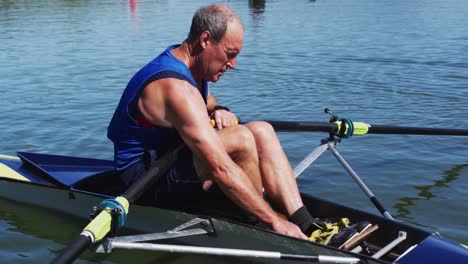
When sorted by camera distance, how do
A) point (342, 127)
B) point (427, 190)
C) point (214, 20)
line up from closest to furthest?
point (214, 20)
point (342, 127)
point (427, 190)

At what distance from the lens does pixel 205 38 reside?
493cm

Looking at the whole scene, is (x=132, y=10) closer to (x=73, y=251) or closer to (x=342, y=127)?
(x=342, y=127)

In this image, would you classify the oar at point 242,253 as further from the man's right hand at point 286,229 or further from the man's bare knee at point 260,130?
the man's bare knee at point 260,130

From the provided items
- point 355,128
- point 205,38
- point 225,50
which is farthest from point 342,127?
point 205,38

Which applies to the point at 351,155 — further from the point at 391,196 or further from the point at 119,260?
the point at 119,260

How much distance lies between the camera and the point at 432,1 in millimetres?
37312

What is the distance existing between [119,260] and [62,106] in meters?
6.67

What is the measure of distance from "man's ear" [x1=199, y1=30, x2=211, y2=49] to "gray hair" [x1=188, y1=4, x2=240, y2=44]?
0.02 m

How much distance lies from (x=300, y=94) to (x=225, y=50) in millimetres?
7775

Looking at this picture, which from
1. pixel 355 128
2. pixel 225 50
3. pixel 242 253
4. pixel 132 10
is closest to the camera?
pixel 242 253

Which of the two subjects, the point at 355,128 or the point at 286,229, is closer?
the point at 286,229

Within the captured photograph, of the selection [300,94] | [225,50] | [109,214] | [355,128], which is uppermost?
[225,50]

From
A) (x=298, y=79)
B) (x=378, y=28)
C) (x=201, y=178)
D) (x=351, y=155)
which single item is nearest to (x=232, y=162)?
(x=201, y=178)

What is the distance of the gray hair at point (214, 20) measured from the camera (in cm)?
485
